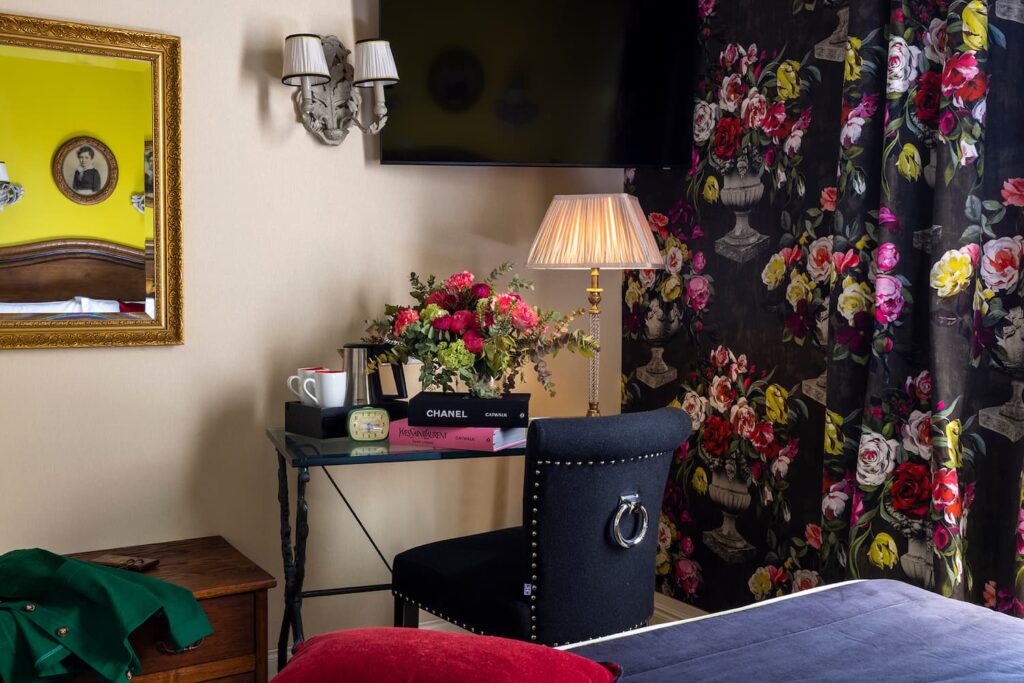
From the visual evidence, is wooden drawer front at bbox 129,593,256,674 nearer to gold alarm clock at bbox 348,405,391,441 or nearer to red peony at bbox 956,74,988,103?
gold alarm clock at bbox 348,405,391,441

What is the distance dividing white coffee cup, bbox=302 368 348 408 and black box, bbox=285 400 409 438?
0.03 m

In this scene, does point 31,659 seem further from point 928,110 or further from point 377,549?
point 928,110

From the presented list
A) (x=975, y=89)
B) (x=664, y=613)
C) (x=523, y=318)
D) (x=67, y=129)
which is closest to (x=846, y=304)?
(x=975, y=89)

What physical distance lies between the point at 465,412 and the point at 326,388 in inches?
15.7

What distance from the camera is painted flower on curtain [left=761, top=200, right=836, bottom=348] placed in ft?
8.80

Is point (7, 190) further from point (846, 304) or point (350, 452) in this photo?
point (846, 304)

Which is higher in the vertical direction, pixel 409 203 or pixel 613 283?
pixel 409 203

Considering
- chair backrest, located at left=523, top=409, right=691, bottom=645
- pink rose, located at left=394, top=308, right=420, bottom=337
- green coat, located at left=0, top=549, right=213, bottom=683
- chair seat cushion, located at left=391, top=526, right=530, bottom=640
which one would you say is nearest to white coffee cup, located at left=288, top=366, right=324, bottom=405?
pink rose, located at left=394, top=308, right=420, bottom=337

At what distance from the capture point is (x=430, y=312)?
2.69m

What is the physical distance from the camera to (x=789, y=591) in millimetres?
2803

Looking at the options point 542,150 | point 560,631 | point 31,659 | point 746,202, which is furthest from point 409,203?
point 31,659

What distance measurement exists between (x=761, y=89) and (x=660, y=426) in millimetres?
1170

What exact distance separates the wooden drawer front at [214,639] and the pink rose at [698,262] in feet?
5.45

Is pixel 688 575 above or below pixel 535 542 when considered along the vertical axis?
below
